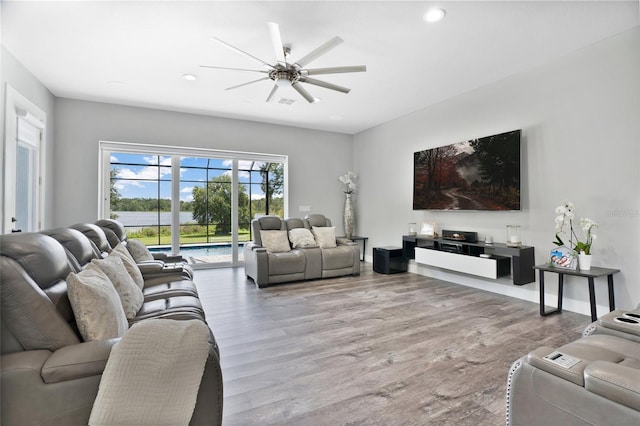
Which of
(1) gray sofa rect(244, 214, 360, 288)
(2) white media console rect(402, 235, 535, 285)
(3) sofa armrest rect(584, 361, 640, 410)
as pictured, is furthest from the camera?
(1) gray sofa rect(244, 214, 360, 288)

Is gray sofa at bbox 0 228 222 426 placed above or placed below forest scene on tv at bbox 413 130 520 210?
below

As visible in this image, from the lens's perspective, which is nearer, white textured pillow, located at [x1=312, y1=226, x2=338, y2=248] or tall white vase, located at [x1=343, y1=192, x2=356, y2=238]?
white textured pillow, located at [x1=312, y1=226, x2=338, y2=248]

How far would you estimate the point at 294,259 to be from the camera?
4816 mm

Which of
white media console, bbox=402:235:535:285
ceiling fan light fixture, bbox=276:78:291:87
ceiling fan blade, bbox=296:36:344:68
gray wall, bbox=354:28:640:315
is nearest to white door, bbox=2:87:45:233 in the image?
ceiling fan light fixture, bbox=276:78:291:87

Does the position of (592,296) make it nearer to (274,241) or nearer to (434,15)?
(434,15)

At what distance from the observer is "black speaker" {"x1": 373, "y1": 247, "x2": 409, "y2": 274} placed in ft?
17.7

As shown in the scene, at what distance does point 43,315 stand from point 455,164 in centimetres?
488

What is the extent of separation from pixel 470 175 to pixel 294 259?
2.88 m

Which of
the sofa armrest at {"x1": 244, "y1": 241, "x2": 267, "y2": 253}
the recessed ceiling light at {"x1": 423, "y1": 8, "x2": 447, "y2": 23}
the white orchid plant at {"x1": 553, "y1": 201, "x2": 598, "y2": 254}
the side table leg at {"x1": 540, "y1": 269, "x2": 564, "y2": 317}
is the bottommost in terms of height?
the side table leg at {"x1": 540, "y1": 269, "x2": 564, "y2": 317}

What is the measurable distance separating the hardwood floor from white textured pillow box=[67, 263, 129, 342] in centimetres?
78

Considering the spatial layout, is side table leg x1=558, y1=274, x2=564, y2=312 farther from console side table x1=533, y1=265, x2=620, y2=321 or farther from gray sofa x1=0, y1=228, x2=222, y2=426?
gray sofa x1=0, y1=228, x2=222, y2=426

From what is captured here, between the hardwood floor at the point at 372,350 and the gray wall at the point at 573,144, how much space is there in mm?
714

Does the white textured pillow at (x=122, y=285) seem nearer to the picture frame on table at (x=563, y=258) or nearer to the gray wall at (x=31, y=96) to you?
the gray wall at (x=31, y=96)

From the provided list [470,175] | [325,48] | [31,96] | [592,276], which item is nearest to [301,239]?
[470,175]
